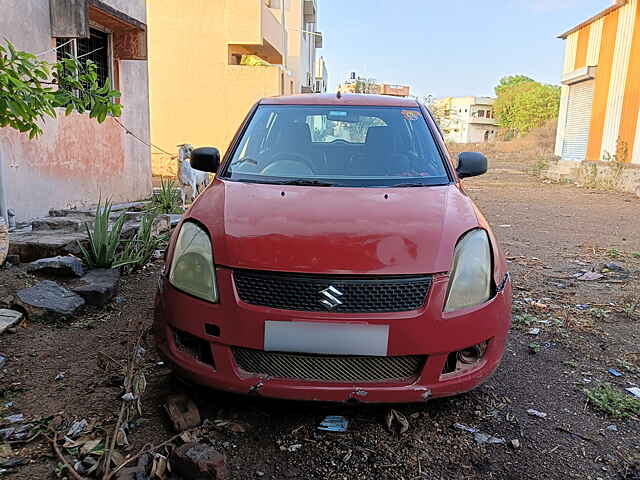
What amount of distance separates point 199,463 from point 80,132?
19.6ft

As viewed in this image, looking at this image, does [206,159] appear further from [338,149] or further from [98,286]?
[98,286]

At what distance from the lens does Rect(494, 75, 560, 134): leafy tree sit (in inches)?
2339

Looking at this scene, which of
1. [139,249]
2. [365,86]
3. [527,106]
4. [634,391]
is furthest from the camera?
[527,106]

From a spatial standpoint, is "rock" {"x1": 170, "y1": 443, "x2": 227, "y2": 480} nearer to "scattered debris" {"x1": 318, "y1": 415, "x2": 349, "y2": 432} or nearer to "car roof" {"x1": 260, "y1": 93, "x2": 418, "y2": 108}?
"scattered debris" {"x1": 318, "y1": 415, "x2": 349, "y2": 432}

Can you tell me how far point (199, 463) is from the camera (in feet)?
6.44

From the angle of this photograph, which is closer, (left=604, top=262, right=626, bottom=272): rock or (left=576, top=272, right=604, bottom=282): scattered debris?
(left=576, top=272, right=604, bottom=282): scattered debris

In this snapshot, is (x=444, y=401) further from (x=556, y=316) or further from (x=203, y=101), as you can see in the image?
(x=203, y=101)

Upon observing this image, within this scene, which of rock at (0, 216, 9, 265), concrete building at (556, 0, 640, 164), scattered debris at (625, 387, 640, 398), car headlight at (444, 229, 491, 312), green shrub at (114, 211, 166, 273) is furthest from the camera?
concrete building at (556, 0, 640, 164)

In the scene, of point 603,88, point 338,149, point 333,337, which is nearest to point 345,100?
point 338,149

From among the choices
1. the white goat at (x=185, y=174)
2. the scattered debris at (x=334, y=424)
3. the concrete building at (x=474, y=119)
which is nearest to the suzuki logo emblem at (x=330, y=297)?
the scattered debris at (x=334, y=424)

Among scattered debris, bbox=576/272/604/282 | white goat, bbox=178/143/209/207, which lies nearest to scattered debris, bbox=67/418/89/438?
scattered debris, bbox=576/272/604/282


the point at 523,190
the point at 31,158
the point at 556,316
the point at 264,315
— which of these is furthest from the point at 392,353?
the point at 523,190

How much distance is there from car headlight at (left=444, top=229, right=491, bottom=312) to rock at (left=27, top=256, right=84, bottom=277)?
121 inches

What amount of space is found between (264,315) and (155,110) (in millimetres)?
14846
